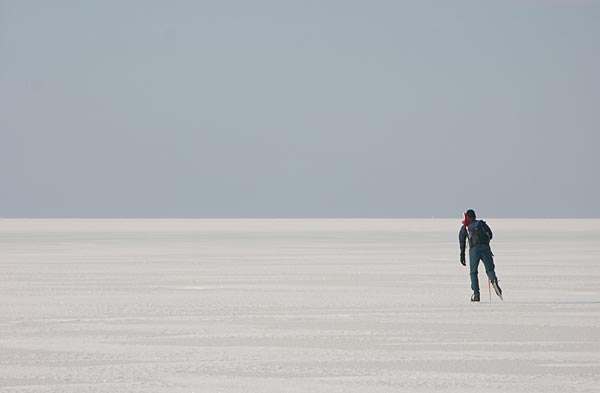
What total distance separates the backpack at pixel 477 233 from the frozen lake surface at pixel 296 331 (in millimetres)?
996

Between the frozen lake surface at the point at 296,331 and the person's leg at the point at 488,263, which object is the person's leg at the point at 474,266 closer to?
the person's leg at the point at 488,263

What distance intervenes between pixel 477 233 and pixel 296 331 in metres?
6.01

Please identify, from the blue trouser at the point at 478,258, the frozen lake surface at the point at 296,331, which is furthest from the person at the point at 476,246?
the frozen lake surface at the point at 296,331

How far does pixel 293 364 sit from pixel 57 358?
2.45 meters

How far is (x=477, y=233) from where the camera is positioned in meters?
21.5

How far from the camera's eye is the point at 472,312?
19188 mm

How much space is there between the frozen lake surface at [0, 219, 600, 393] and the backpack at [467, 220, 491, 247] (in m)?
1.00

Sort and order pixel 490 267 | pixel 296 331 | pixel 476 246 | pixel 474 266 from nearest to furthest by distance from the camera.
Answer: pixel 296 331, pixel 490 267, pixel 474 266, pixel 476 246

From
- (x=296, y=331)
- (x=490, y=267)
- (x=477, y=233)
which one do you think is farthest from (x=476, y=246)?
(x=296, y=331)

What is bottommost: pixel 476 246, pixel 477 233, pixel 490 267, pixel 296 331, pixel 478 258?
pixel 296 331

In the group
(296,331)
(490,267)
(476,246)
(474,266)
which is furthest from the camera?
(476,246)

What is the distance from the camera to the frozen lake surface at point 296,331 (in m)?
11.9

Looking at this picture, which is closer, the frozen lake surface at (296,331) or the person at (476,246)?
the frozen lake surface at (296,331)

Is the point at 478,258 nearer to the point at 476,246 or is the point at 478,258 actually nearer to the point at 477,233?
the point at 476,246
